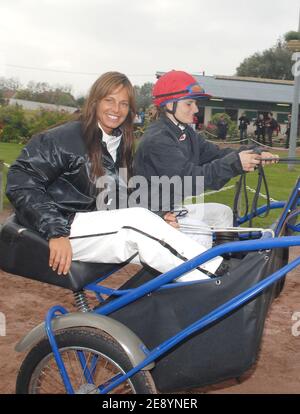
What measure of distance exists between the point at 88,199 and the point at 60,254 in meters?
0.39

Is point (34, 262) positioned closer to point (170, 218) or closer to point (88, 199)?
point (88, 199)

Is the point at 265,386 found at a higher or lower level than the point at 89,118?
lower

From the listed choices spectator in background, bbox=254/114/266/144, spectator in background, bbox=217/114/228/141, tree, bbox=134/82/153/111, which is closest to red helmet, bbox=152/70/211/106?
spectator in background, bbox=217/114/228/141

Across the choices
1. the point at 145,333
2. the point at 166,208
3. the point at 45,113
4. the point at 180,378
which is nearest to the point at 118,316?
the point at 145,333

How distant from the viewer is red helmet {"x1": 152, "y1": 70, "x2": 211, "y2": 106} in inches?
119

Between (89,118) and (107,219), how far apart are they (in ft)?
1.94

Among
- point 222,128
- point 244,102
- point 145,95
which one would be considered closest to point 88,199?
point 222,128

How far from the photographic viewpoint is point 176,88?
119 inches

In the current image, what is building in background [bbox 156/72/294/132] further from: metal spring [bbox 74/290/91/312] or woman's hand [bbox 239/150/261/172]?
metal spring [bbox 74/290/91/312]

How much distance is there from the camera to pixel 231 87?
37.7 meters

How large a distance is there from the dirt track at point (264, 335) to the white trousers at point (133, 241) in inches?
43.7

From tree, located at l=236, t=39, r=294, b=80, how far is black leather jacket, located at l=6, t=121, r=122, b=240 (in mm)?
58757

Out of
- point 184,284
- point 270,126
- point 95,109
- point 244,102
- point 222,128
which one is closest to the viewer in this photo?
point 184,284
